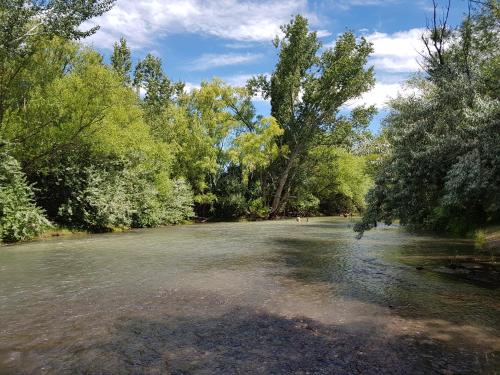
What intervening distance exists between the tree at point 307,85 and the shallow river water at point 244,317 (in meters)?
35.5

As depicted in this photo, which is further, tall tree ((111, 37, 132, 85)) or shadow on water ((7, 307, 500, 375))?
tall tree ((111, 37, 132, 85))

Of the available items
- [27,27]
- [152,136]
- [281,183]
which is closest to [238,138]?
[281,183]

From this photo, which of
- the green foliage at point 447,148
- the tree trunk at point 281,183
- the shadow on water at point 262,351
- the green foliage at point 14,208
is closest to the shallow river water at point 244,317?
the shadow on water at point 262,351

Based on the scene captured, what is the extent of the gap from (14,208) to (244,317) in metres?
19.0

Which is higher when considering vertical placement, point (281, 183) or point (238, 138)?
point (238, 138)

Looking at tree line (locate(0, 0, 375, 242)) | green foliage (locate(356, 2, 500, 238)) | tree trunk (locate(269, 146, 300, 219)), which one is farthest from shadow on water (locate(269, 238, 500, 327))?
tree trunk (locate(269, 146, 300, 219))

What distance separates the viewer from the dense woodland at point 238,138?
546 inches

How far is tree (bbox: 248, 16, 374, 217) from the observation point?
48875 millimetres

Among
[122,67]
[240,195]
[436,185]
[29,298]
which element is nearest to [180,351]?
[29,298]

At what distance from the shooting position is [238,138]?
167 feet

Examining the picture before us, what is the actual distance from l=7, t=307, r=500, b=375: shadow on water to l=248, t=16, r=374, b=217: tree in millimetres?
43531

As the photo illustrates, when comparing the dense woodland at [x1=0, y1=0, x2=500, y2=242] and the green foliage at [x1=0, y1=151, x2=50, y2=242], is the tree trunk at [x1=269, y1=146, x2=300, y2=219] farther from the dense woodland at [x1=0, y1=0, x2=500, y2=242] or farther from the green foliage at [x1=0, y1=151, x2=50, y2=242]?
the green foliage at [x1=0, y1=151, x2=50, y2=242]

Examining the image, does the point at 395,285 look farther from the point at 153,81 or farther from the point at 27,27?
the point at 153,81

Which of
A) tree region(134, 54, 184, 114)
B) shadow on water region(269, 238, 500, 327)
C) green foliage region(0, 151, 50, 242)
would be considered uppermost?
tree region(134, 54, 184, 114)
